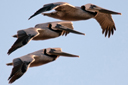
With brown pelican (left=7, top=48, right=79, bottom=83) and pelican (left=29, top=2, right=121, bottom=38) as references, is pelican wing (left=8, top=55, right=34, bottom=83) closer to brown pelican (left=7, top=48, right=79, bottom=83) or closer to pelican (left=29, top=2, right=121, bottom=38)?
brown pelican (left=7, top=48, right=79, bottom=83)

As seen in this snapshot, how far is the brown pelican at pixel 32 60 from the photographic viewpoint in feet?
78.3

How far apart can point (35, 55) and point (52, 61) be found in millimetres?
1133

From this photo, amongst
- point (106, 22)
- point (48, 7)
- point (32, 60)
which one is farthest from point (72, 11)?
point (106, 22)

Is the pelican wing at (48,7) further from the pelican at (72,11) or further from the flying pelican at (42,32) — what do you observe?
the flying pelican at (42,32)

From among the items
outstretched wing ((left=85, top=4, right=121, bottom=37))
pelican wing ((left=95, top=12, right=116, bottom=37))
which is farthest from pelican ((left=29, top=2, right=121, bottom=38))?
pelican wing ((left=95, top=12, right=116, bottom=37))

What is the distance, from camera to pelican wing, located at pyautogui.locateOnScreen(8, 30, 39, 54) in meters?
24.2

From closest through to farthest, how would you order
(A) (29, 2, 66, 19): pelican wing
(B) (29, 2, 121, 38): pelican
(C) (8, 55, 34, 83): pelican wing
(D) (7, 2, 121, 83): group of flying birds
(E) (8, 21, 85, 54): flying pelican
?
(C) (8, 55, 34, 83): pelican wing < (D) (7, 2, 121, 83): group of flying birds < (E) (8, 21, 85, 54): flying pelican < (A) (29, 2, 66, 19): pelican wing < (B) (29, 2, 121, 38): pelican

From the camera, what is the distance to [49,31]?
25844 millimetres

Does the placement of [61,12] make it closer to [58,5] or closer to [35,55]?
[58,5]

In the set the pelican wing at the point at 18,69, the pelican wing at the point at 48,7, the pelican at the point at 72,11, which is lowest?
the pelican wing at the point at 18,69

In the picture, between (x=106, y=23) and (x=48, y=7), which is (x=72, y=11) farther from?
(x=106, y=23)

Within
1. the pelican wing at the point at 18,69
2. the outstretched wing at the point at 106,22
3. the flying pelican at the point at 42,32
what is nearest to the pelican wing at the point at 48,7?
the flying pelican at the point at 42,32

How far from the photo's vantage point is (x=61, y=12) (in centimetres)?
2583

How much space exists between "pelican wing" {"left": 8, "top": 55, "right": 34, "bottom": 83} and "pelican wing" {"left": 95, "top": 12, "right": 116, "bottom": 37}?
595 cm
